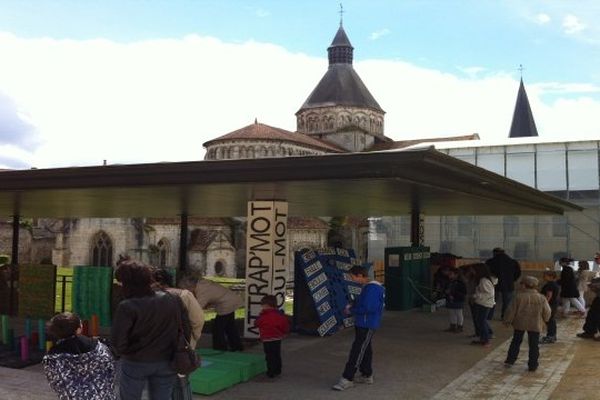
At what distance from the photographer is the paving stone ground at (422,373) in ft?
24.2

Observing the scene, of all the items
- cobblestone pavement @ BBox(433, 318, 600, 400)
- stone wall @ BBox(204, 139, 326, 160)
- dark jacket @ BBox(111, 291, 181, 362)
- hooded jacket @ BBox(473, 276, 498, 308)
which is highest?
stone wall @ BBox(204, 139, 326, 160)

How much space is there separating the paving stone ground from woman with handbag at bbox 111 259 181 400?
269 cm

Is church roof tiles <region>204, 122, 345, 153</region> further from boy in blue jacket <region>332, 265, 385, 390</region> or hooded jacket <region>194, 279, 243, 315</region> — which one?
boy in blue jacket <region>332, 265, 385, 390</region>

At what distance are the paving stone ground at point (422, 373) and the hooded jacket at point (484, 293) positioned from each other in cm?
84

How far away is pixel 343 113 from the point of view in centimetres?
6550

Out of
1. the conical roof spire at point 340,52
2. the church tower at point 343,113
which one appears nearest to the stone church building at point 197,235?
the church tower at point 343,113

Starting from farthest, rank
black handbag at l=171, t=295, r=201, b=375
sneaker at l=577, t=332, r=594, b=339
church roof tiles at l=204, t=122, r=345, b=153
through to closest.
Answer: church roof tiles at l=204, t=122, r=345, b=153, sneaker at l=577, t=332, r=594, b=339, black handbag at l=171, t=295, r=201, b=375

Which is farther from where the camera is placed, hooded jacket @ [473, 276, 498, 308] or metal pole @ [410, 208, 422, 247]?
metal pole @ [410, 208, 422, 247]

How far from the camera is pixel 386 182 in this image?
30.6ft

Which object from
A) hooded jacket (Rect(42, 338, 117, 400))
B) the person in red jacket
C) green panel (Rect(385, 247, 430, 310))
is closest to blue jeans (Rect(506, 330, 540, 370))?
the person in red jacket

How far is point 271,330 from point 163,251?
35878 mm

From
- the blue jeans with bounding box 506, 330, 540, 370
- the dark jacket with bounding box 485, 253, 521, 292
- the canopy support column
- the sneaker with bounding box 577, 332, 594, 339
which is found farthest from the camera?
the canopy support column

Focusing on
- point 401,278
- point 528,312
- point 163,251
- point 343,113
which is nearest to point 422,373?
point 528,312

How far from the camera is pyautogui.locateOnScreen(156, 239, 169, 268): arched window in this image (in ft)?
139
